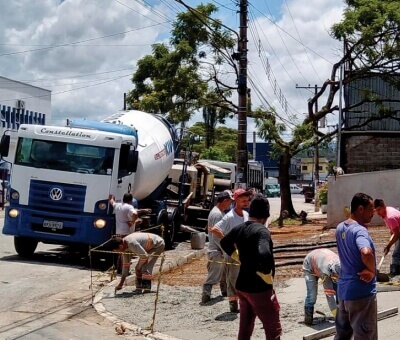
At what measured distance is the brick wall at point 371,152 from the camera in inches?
1223

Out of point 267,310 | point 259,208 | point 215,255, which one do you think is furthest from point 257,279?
point 215,255

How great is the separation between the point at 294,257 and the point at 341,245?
8.44 metres

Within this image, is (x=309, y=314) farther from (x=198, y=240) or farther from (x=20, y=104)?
(x=20, y=104)

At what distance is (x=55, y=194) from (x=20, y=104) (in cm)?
3545

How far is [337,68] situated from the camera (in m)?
28.8

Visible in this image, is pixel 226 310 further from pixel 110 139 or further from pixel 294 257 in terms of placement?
pixel 110 139

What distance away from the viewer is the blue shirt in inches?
244

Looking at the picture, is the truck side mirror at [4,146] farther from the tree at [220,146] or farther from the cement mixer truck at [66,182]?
the tree at [220,146]

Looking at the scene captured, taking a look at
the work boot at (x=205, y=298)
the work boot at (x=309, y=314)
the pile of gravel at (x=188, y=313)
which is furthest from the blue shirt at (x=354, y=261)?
the work boot at (x=205, y=298)

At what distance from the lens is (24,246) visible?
1562 centimetres

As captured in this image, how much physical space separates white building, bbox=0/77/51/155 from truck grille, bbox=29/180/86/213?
106 feet

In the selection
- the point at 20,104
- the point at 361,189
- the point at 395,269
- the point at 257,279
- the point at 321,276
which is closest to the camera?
the point at 257,279

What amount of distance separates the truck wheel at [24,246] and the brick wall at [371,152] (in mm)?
18907

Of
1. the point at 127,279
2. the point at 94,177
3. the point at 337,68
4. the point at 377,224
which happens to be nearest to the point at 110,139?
the point at 94,177
